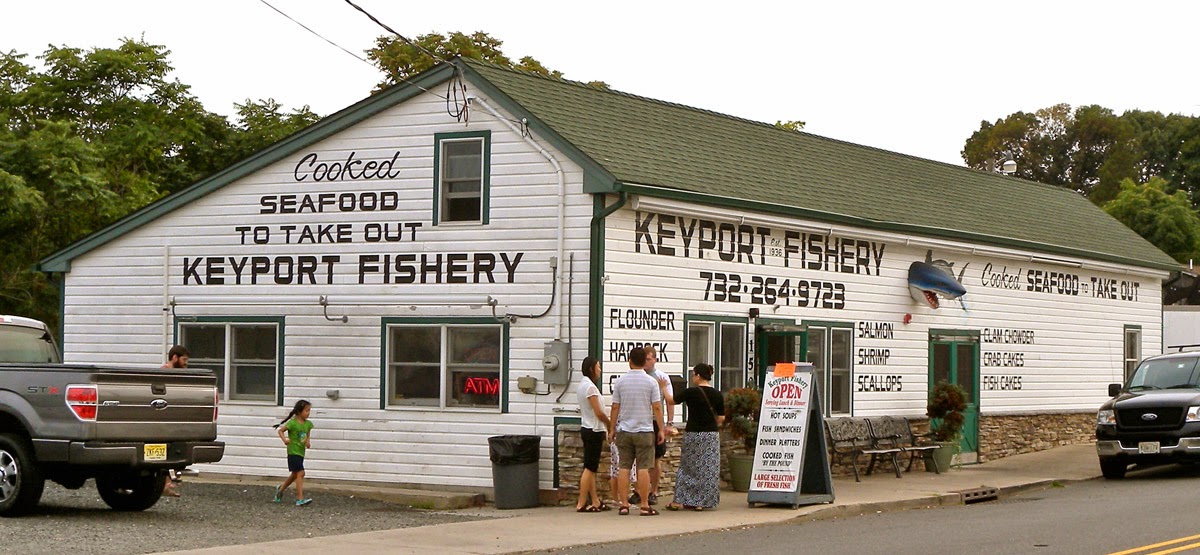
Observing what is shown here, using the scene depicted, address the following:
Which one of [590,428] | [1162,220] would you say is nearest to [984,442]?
[590,428]

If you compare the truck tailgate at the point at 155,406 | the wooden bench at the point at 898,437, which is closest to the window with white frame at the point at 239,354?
the truck tailgate at the point at 155,406

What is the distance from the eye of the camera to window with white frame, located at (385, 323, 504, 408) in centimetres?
1864

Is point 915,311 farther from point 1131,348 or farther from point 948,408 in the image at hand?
point 1131,348

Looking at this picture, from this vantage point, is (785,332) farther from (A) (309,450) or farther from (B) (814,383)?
(A) (309,450)

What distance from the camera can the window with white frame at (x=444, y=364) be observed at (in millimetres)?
18641

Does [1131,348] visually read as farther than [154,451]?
Yes

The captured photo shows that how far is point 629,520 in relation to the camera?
53.3 ft

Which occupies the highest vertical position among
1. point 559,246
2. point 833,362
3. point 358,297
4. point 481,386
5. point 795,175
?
point 795,175

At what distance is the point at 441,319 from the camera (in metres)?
18.9

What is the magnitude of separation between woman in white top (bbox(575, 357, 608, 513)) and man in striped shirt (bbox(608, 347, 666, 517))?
0.27 m

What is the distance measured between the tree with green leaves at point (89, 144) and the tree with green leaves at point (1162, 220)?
1427 inches

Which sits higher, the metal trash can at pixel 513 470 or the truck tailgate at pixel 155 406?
the truck tailgate at pixel 155 406

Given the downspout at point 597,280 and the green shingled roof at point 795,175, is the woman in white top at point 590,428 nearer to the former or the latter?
the downspout at point 597,280

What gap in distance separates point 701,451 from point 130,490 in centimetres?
620
